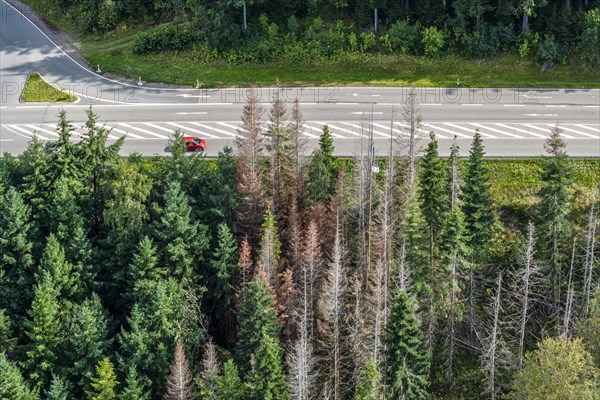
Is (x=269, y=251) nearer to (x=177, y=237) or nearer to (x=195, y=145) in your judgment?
(x=177, y=237)

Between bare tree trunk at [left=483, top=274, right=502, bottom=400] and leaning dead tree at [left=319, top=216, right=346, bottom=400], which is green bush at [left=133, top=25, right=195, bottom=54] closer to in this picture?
leaning dead tree at [left=319, top=216, right=346, bottom=400]

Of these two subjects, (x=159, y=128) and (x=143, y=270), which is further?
(x=159, y=128)

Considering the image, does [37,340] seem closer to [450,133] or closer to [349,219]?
[349,219]

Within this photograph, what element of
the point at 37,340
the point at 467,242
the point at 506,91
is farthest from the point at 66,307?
the point at 506,91

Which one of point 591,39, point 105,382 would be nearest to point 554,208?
point 591,39

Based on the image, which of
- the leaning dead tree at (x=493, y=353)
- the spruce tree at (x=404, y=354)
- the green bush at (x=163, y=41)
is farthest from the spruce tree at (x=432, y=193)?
the green bush at (x=163, y=41)

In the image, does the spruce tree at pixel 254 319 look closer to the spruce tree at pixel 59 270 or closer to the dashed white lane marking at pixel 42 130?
the spruce tree at pixel 59 270
